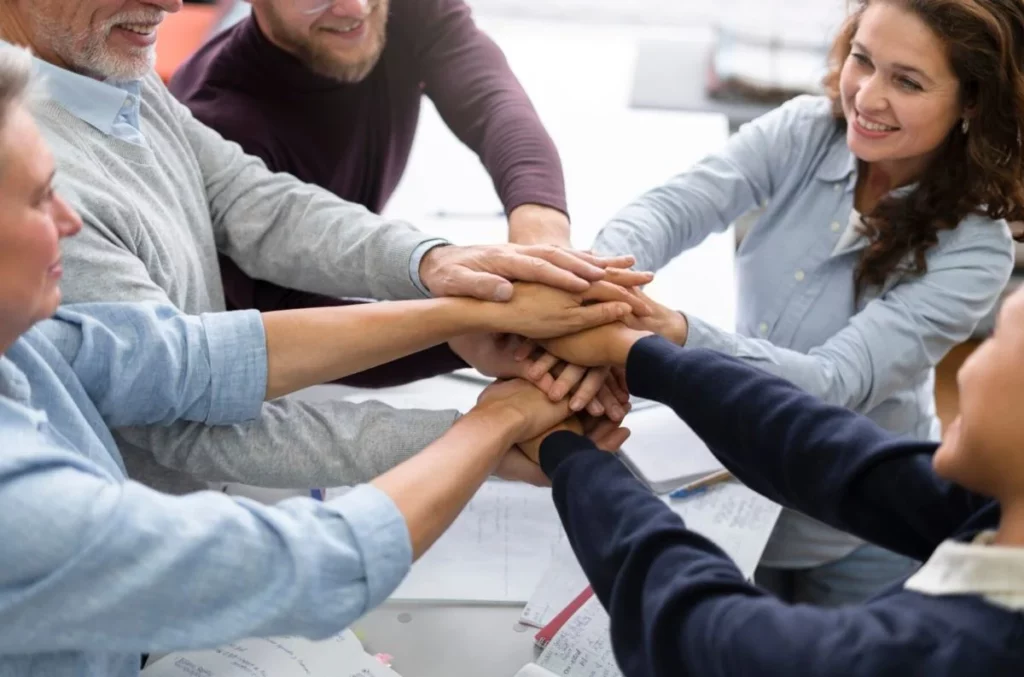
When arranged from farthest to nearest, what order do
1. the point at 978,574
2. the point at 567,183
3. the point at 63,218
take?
the point at 567,183, the point at 63,218, the point at 978,574

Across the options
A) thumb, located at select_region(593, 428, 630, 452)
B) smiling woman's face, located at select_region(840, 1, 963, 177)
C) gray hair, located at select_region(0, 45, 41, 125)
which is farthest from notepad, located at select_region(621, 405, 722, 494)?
gray hair, located at select_region(0, 45, 41, 125)

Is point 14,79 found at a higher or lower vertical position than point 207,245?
higher

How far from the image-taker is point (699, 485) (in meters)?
1.54

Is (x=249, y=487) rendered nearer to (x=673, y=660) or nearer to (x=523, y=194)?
(x=523, y=194)

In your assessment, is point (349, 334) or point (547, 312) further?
point (547, 312)

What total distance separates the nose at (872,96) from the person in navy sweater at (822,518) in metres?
0.50

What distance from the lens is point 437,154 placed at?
95.5 inches

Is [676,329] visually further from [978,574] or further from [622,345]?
[978,574]

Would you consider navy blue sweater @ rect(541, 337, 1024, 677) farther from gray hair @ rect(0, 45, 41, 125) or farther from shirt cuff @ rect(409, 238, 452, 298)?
gray hair @ rect(0, 45, 41, 125)

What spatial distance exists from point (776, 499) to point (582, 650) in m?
0.29

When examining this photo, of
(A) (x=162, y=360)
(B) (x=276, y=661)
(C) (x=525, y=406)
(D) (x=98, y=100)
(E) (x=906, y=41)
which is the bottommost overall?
(B) (x=276, y=661)

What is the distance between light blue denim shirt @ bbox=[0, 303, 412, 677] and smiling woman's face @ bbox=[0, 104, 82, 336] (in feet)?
0.27

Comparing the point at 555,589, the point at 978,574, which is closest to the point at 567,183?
the point at 555,589

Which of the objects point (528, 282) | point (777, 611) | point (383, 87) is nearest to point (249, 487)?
point (528, 282)
